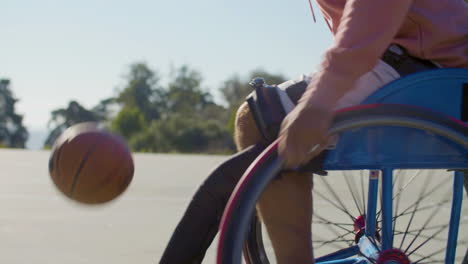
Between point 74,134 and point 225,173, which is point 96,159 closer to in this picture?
point 74,134

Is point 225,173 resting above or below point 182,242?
above

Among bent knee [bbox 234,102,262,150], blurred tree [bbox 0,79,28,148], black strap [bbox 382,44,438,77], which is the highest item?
black strap [bbox 382,44,438,77]

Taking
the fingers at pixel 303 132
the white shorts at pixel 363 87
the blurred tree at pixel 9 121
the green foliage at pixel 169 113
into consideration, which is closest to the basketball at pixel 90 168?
the white shorts at pixel 363 87

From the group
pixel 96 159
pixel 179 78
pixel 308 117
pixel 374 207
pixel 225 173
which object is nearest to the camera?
pixel 308 117

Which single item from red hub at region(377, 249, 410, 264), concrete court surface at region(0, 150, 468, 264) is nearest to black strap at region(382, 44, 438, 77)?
red hub at region(377, 249, 410, 264)

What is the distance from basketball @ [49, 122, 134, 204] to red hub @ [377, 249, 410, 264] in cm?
87

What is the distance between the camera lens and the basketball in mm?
2152

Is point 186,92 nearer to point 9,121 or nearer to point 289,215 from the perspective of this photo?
point 9,121

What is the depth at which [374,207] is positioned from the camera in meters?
2.32

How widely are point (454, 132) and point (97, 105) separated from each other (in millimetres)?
75348

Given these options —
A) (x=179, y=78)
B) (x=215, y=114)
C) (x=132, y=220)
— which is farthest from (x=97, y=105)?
(x=132, y=220)

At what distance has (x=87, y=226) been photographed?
4.86 meters

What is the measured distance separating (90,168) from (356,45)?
38.9 inches

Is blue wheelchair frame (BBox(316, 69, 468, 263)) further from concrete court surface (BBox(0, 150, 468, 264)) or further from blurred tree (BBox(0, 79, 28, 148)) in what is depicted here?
blurred tree (BBox(0, 79, 28, 148))
